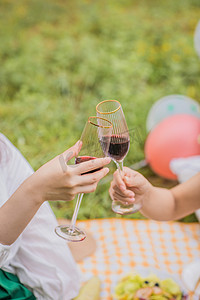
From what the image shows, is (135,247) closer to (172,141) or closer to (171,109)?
(172,141)

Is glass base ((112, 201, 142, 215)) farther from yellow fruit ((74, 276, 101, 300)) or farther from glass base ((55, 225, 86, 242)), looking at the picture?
yellow fruit ((74, 276, 101, 300))

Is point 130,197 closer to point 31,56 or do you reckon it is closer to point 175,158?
point 175,158

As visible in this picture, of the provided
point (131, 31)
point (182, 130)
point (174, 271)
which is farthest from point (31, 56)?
point (174, 271)

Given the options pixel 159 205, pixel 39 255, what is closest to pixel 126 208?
pixel 159 205

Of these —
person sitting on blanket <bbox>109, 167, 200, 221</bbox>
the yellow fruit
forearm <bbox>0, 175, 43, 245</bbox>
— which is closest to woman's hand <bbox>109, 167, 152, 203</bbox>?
person sitting on blanket <bbox>109, 167, 200, 221</bbox>

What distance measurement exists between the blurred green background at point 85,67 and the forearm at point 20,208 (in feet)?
5.34

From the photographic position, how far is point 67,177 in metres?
1.08

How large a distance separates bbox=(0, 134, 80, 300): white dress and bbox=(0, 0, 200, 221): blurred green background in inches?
47.4

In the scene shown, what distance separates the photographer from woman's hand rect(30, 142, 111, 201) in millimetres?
1069

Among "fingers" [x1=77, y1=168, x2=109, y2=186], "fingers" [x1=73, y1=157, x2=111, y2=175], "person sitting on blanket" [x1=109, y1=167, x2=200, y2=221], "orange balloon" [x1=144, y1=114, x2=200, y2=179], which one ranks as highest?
"fingers" [x1=73, y1=157, x2=111, y2=175]

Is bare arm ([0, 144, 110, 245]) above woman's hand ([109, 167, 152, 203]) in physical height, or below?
above

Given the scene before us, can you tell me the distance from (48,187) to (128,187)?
42 centimetres

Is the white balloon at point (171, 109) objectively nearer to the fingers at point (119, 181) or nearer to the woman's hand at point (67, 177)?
the fingers at point (119, 181)

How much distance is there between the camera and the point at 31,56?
16.1ft
